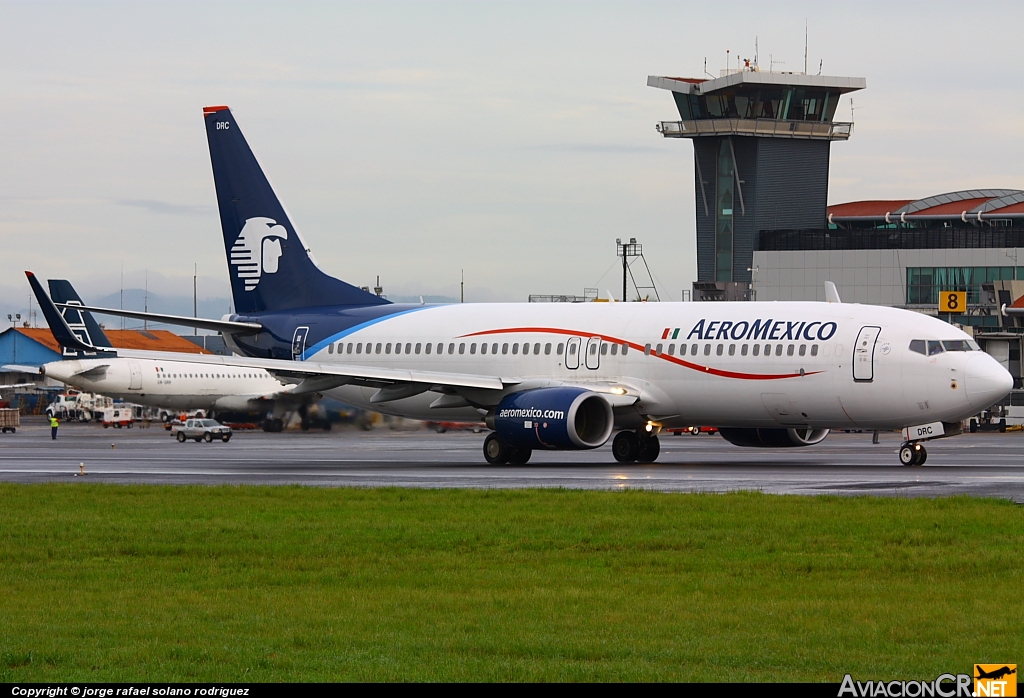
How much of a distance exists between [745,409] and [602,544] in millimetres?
18359

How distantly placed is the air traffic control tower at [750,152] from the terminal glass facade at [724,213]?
86 mm

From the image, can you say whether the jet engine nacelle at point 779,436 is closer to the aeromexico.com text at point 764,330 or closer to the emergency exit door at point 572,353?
the aeromexico.com text at point 764,330

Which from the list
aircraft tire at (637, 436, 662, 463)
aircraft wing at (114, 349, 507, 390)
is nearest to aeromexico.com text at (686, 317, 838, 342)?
aircraft tire at (637, 436, 662, 463)

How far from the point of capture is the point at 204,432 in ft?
211

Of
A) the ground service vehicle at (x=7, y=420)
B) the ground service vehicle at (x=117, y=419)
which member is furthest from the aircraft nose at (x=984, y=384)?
the ground service vehicle at (x=117, y=419)

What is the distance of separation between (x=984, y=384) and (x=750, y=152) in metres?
85.9

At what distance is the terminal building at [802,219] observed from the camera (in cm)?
11050

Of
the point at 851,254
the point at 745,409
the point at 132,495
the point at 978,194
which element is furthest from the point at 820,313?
the point at 978,194

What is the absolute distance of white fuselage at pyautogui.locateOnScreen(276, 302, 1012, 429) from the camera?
33000 mm

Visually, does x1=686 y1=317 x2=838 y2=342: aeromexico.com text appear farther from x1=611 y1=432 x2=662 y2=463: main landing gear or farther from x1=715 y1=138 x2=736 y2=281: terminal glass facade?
x1=715 y1=138 x2=736 y2=281: terminal glass facade

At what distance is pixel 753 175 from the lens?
382 ft

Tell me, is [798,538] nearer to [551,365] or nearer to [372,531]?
[372,531]

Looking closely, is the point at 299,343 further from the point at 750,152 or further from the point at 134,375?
the point at 750,152

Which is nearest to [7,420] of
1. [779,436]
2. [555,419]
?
[555,419]
